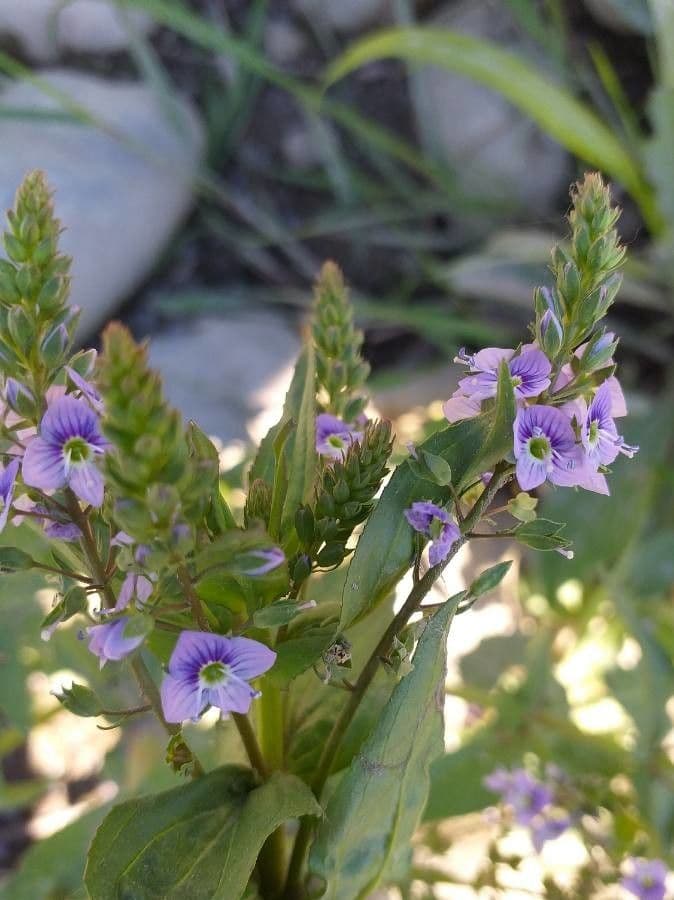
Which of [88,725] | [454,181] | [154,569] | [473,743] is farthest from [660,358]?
[154,569]

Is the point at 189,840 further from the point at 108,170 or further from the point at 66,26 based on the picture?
the point at 66,26

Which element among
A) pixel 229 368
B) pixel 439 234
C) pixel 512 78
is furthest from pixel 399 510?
pixel 439 234

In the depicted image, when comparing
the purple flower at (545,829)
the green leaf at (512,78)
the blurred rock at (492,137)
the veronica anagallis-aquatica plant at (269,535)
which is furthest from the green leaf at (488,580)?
the blurred rock at (492,137)

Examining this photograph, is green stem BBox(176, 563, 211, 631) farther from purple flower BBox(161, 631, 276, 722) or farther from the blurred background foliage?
the blurred background foliage

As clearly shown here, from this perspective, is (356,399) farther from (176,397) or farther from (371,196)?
(371,196)

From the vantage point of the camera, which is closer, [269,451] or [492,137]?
[269,451]

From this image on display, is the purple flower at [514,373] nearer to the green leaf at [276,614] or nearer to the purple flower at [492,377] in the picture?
the purple flower at [492,377]
